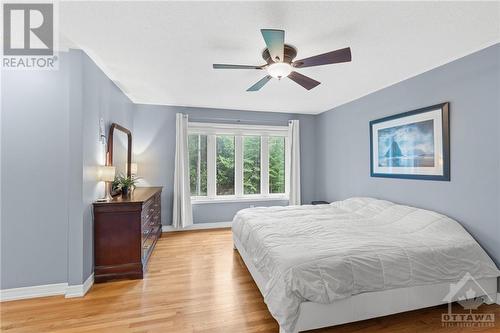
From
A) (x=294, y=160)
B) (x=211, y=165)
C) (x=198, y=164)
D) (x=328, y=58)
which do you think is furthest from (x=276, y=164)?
(x=328, y=58)

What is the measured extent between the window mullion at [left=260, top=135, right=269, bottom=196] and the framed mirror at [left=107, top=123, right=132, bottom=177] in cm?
266

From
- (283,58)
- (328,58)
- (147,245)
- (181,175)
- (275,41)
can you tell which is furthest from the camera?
(181,175)

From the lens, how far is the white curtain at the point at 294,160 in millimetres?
5113

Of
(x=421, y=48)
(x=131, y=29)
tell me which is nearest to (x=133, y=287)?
(x=131, y=29)

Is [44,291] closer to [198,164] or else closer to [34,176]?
[34,176]

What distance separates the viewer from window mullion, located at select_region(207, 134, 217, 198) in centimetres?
490

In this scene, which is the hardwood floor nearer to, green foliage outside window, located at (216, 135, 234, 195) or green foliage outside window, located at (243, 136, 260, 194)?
green foliage outside window, located at (216, 135, 234, 195)

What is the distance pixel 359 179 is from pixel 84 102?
4.10 metres

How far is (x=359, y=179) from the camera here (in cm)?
403

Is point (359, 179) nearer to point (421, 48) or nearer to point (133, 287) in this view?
point (421, 48)

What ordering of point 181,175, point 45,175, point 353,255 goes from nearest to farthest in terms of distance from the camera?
1. point 353,255
2. point 45,175
3. point 181,175

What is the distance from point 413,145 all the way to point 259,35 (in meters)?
2.44

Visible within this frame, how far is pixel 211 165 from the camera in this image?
194 inches

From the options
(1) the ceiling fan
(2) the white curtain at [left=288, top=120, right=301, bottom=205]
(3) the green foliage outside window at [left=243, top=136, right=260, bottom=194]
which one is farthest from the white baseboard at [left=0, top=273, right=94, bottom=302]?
(2) the white curtain at [left=288, top=120, right=301, bottom=205]
